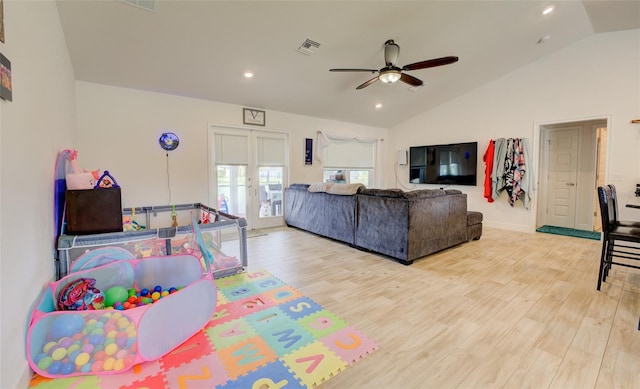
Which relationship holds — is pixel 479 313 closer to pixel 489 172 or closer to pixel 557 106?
pixel 489 172

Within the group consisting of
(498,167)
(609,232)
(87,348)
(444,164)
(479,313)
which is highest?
(444,164)

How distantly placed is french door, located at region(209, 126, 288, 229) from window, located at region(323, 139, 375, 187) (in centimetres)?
133

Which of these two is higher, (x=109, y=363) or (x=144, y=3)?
(x=144, y=3)

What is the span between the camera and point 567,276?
2939 mm

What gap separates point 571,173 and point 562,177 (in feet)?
0.55

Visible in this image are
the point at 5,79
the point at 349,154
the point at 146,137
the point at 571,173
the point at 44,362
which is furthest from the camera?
the point at 349,154

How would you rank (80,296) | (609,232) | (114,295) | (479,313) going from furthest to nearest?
1. (609,232)
2. (479,313)
3. (114,295)
4. (80,296)

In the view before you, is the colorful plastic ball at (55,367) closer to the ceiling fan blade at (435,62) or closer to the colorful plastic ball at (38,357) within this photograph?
the colorful plastic ball at (38,357)

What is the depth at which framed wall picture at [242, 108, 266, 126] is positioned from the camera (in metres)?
5.12

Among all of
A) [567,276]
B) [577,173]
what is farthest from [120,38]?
[577,173]

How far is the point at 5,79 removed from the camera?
4.27 ft

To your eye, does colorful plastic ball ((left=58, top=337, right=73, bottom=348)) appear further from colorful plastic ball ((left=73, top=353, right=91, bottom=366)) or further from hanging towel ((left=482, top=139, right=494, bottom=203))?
hanging towel ((left=482, top=139, right=494, bottom=203))

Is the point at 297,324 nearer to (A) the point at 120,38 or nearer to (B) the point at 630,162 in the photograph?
(A) the point at 120,38

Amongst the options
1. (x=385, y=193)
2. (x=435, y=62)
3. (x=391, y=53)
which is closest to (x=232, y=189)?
(x=385, y=193)
